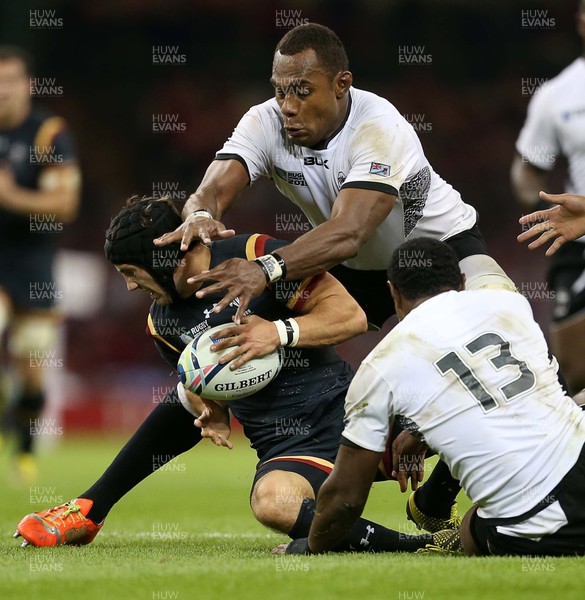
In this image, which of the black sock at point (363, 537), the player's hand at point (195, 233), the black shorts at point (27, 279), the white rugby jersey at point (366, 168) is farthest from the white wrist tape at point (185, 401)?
the black shorts at point (27, 279)

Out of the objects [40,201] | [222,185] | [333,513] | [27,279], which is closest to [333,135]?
[222,185]

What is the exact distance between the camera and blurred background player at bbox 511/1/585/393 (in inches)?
295

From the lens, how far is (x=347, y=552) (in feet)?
15.2

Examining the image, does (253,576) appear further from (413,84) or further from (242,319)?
(413,84)

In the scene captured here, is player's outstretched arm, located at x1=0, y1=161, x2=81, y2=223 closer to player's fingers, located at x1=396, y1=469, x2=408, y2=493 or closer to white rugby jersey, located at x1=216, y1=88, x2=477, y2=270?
white rugby jersey, located at x1=216, y1=88, x2=477, y2=270

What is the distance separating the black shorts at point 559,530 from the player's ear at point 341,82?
7.07ft

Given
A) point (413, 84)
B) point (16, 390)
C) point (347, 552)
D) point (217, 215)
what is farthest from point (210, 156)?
point (347, 552)

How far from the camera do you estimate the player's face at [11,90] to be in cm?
984

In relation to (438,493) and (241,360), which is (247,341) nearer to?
(241,360)

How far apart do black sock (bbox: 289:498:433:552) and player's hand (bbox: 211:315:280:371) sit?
0.61 metres

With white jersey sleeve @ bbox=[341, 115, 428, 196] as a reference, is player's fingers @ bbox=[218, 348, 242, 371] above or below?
below

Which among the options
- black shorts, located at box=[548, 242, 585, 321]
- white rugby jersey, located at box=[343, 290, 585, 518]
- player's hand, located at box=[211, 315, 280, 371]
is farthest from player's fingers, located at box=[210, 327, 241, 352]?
black shorts, located at box=[548, 242, 585, 321]

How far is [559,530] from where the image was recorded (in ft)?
13.3

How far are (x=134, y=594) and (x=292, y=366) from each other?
1819 mm
